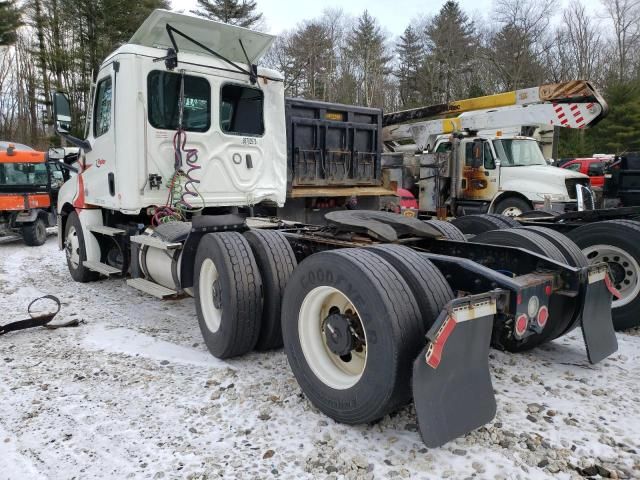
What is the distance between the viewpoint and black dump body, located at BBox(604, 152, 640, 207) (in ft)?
29.9

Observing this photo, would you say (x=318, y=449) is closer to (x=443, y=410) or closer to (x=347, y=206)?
(x=443, y=410)

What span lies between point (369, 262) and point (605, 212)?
3.59 meters

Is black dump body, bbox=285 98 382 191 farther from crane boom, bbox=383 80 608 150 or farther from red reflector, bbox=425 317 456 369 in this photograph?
red reflector, bbox=425 317 456 369

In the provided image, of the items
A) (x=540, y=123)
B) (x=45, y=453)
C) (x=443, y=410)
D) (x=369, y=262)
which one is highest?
(x=540, y=123)

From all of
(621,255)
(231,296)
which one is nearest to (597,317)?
(621,255)

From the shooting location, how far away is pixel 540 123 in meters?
11.2

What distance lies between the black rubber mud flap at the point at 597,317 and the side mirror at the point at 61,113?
18.5ft

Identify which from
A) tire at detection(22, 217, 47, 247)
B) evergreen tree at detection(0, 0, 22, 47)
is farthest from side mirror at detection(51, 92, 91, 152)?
evergreen tree at detection(0, 0, 22, 47)

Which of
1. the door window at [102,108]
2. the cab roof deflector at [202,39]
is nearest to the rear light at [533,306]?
the cab roof deflector at [202,39]

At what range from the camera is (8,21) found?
2725 cm

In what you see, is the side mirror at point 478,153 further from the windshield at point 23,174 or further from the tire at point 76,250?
the windshield at point 23,174

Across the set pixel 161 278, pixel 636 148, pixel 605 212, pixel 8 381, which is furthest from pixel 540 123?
pixel 636 148

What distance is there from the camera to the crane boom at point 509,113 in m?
10.3

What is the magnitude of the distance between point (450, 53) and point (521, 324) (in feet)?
149
